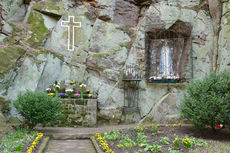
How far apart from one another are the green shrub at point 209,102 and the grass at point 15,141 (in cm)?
385

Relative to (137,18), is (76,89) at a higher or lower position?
lower

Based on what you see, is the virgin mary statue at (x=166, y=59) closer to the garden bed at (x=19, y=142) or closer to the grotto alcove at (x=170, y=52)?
the grotto alcove at (x=170, y=52)

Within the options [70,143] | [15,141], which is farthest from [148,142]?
[15,141]

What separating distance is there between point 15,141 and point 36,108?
1168mm

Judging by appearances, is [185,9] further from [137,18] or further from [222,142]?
[222,142]

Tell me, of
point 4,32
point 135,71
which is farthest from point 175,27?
point 4,32

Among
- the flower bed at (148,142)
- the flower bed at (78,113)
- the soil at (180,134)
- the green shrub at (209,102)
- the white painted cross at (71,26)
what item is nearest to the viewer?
the flower bed at (148,142)

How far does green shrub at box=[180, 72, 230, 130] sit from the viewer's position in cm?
532

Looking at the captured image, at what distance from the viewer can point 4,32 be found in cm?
870

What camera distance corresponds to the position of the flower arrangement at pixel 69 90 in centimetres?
796

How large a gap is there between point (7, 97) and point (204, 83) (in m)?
6.12

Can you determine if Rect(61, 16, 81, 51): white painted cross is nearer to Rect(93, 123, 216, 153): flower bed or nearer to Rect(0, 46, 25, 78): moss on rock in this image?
Rect(0, 46, 25, 78): moss on rock

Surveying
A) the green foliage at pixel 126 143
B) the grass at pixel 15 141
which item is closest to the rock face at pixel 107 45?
the grass at pixel 15 141

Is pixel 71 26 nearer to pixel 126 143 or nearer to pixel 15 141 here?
pixel 15 141
